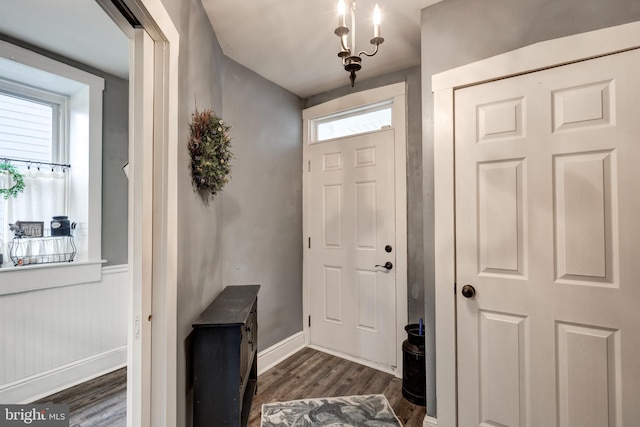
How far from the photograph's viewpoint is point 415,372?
2.09 m

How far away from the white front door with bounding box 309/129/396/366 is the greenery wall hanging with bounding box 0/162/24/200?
223 centimetres

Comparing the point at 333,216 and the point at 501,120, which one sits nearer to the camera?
the point at 501,120

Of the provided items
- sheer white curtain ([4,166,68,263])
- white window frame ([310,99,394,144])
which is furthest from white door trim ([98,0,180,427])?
white window frame ([310,99,394,144])

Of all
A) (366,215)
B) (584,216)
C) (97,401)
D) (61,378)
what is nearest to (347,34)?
(584,216)

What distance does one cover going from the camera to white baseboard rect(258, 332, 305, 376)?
255 centimetres

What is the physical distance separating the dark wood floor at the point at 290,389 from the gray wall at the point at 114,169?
40.3 inches

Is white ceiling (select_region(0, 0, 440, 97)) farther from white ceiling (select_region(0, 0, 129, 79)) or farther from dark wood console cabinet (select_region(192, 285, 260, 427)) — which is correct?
dark wood console cabinet (select_region(192, 285, 260, 427))

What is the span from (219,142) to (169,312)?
0.96 metres

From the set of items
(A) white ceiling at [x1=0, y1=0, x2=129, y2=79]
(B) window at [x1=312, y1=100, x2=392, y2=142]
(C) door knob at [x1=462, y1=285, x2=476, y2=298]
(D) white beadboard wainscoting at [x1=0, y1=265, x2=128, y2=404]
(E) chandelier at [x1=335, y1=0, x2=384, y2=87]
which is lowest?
(D) white beadboard wainscoting at [x1=0, y1=265, x2=128, y2=404]

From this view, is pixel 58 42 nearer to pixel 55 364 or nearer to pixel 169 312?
pixel 169 312

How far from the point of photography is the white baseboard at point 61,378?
1.95 meters

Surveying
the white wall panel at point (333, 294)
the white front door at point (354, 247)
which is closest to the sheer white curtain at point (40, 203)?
the white front door at point (354, 247)

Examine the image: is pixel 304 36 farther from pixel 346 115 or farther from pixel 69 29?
pixel 69 29

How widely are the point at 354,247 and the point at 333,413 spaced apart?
134 centimetres
